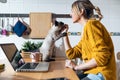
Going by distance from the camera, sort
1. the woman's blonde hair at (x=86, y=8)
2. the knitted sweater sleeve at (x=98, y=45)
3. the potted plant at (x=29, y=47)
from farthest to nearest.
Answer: the potted plant at (x=29, y=47)
the woman's blonde hair at (x=86, y=8)
the knitted sweater sleeve at (x=98, y=45)

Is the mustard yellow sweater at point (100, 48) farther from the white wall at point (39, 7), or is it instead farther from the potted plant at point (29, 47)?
the white wall at point (39, 7)

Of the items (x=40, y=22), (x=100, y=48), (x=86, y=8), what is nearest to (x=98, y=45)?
(x=100, y=48)

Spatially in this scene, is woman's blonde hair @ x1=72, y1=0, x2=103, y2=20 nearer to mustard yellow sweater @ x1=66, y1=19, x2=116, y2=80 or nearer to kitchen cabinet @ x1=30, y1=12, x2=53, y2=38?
mustard yellow sweater @ x1=66, y1=19, x2=116, y2=80

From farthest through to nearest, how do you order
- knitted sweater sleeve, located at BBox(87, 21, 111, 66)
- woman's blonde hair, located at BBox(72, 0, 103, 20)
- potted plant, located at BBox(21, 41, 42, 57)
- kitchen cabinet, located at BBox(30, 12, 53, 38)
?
1. kitchen cabinet, located at BBox(30, 12, 53, 38)
2. potted plant, located at BBox(21, 41, 42, 57)
3. woman's blonde hair, located at BBox(72, 0, 103, 20)
4. knitted sweater sleeve, located at BBox(87, 21, 111, 66)

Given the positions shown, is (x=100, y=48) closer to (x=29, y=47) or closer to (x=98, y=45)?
(x=98, y=45)

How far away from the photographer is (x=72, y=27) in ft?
9.83

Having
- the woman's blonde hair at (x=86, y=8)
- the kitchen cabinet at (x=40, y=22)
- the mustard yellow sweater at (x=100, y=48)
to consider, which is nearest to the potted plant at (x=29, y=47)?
the kitchen cabinet at (x=40, y=22)

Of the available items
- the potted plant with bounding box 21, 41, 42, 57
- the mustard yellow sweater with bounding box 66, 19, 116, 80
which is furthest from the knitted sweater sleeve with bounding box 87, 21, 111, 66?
the potted plant with bounding box 21, 41, 42, 57

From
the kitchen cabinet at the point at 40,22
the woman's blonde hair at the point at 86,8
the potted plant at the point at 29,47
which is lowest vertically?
the potted plant at the point at 29,47

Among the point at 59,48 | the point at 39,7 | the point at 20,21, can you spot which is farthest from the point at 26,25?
the point at 59,48

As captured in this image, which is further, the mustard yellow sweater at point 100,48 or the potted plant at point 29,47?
the potted plant at point 29,47

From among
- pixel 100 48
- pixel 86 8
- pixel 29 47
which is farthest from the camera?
pixel 29 47

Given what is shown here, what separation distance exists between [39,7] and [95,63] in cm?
165

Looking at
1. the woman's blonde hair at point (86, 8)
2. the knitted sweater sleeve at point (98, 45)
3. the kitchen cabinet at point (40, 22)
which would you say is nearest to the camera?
the knitted sweater sleeve at point (98, 45)
